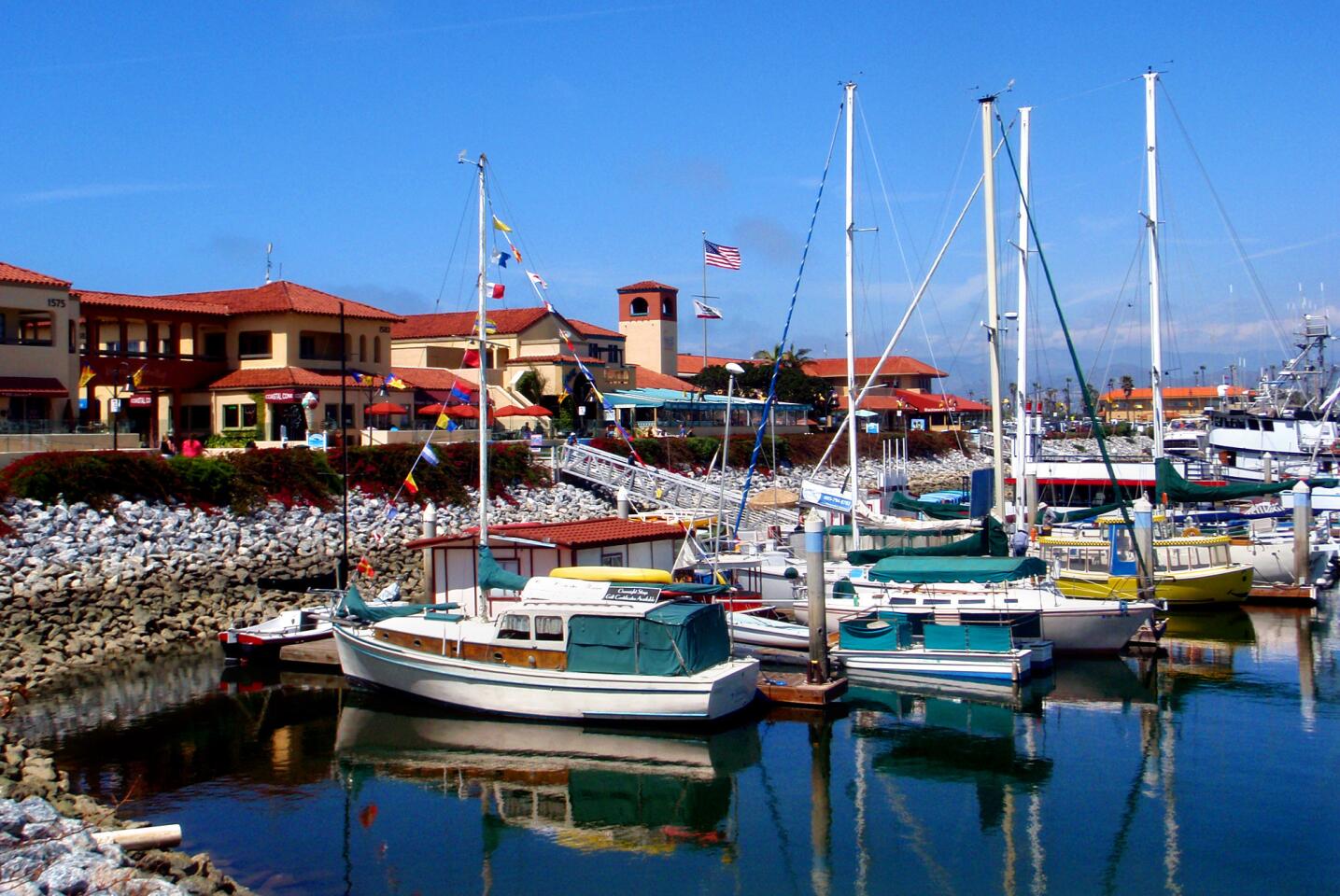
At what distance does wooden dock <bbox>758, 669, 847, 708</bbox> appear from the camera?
89.8ft

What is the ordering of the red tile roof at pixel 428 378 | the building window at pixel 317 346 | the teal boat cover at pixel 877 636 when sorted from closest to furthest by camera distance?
the teal boat cover at pixel 877 636
the building window at pixel 317 346
the red tile roof at pixel 428 378

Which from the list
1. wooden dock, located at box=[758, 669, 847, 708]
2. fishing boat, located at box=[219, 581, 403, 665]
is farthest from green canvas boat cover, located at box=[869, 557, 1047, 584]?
fishing boat, located at box=[219, 581, 403, 665]

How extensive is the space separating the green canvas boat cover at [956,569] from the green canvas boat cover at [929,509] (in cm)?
1314

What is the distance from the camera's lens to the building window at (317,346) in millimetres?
61219

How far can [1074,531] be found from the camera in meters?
43.1

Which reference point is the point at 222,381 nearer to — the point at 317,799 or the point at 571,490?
the point at 571,490

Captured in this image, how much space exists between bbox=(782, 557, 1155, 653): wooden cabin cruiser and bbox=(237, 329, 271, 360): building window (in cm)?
3772

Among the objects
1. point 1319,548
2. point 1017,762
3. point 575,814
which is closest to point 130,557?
point 575,814

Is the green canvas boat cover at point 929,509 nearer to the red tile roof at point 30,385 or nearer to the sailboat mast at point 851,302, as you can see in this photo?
the sailboat mast at point 851,302

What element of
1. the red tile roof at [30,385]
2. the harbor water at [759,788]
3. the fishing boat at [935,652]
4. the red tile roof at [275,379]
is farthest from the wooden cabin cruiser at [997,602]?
the red tile roof at [275,379]

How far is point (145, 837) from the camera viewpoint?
16453 millimetres

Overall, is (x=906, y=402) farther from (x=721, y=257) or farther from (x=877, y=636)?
(x=877, y=636)

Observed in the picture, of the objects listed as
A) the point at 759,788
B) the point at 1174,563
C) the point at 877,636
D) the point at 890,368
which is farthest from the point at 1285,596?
the point at 890,368

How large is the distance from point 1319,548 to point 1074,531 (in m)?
9.87
